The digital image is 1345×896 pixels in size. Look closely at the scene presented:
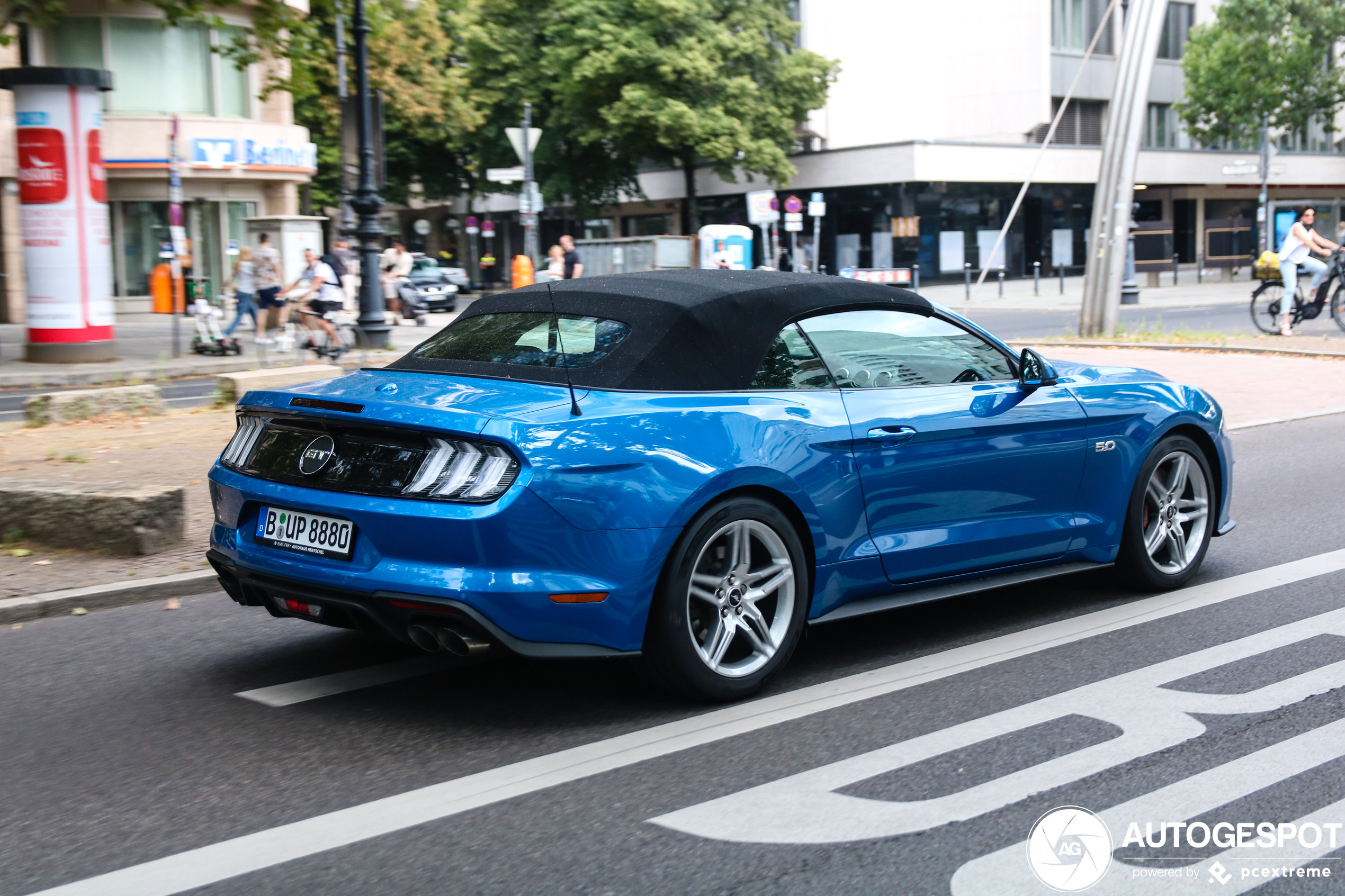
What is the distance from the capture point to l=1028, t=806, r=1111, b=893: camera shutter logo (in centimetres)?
329

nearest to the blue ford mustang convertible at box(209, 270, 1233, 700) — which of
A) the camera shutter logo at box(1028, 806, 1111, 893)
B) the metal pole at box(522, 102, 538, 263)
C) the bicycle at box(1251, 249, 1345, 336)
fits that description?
the camera shutter logo at box(1028, 806, 1111, 893)

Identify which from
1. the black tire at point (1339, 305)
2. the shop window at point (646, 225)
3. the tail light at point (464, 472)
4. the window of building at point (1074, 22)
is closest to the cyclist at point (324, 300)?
the black tire at point (1339, 305)

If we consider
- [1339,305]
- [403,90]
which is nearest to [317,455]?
[1339,305]

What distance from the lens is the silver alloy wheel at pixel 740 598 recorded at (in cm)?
459

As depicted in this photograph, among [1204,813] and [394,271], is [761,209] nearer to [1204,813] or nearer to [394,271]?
[394,271]

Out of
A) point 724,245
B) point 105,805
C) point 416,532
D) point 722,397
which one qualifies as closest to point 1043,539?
point 722,397

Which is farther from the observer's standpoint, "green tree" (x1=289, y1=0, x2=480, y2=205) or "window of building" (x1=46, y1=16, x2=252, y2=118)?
"green tree" (x1=289, y1=0, x2=480, y2=205)

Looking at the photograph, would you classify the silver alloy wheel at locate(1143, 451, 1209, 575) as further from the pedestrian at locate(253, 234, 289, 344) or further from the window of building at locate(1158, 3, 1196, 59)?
the window of building at locate(1158, 3, 1196, 59)

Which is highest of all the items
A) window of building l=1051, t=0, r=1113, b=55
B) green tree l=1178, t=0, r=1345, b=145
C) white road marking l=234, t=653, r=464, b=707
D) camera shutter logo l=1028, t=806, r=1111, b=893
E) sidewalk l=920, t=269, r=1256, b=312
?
window of building l=1051, t=0, r=1113, b=55

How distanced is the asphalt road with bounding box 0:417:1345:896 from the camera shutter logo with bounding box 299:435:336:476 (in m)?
0.81

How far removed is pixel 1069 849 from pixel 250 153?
1340 inches

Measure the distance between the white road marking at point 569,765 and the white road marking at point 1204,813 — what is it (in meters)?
1.14

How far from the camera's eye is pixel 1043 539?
5625 millimetres

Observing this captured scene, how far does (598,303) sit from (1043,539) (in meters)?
2.03
